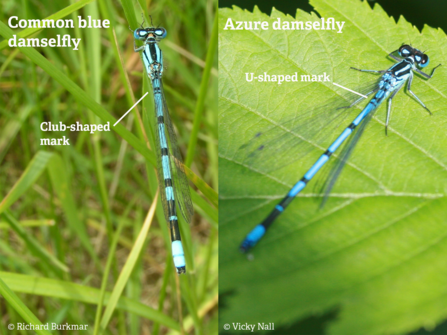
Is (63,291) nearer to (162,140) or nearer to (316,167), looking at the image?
(162,140)

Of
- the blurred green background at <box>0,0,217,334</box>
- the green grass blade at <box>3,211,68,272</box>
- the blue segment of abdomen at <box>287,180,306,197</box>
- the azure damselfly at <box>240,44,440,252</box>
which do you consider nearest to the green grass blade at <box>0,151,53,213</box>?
the blurred green background at <box>0,0,217,334</box>

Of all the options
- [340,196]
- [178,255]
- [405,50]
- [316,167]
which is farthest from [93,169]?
[405,50]

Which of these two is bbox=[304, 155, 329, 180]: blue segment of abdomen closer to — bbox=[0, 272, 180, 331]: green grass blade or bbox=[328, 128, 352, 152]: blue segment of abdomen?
bbox=[328, 128, 352, 152]: blue segment of abdomen

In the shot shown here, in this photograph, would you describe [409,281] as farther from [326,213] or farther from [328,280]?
[326,213]

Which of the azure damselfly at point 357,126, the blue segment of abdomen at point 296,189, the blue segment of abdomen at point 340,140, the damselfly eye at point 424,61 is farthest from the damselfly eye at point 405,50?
the blue segment of abdomen at point 296,189

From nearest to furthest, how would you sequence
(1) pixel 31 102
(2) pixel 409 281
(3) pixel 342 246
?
(2) pixel 409 281
(3) pixel 342 246
(1) pixel 31 102

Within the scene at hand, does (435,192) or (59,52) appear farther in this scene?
(59,52)

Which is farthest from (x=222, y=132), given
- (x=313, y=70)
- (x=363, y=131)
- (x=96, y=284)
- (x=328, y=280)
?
(x=96, y=284)
